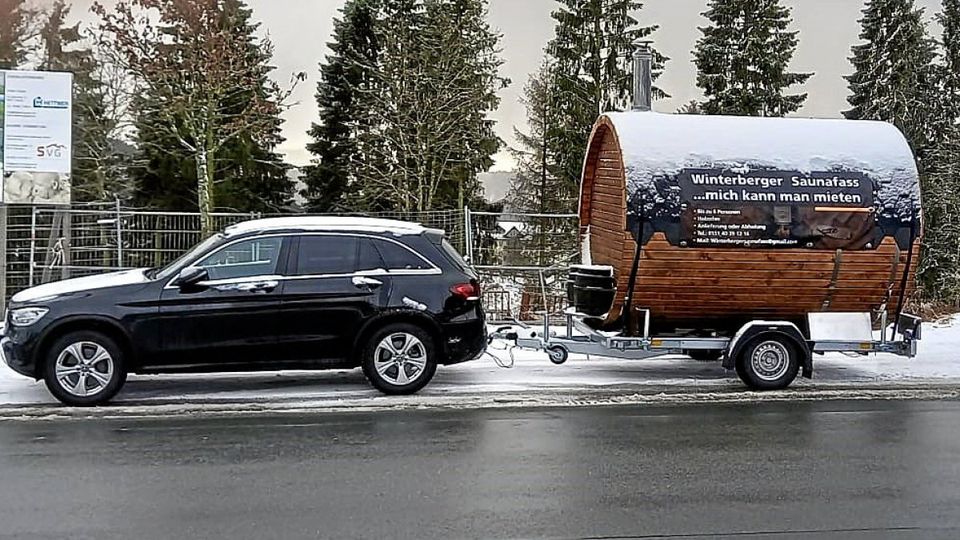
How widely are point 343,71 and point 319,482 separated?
33667 mm

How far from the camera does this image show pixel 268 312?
1009cm

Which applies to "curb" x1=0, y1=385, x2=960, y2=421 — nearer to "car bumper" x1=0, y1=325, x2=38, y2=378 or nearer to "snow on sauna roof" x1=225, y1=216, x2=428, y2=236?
"car bumper" x1=0, y1=325, x2=38, y2=378

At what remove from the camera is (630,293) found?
11.2 meters

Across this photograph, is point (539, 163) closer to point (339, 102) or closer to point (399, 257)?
point (339, 102)

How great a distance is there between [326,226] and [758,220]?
4.60 m

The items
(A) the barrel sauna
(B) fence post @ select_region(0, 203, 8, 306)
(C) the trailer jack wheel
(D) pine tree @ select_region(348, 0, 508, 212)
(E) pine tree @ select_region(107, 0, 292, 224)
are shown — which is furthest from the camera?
(D) pine tree @ select_region(348, 0, 508, 212)

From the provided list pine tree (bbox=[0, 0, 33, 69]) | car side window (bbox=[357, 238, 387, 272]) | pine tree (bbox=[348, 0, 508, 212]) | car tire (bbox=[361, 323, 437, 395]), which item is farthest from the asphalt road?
pine tree (bbox=[348, 0, 508, 212])

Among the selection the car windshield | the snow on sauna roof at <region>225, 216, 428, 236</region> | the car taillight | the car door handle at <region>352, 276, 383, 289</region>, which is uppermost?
the snow on sauna roof at <region>225, 216, 428, 236</region>

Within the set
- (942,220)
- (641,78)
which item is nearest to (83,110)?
(641,78)

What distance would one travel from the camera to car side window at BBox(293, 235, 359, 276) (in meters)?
10.4

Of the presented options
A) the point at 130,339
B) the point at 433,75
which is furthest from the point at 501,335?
the point at 433,75

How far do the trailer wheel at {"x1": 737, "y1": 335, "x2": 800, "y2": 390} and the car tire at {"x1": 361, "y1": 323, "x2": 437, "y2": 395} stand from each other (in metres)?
3.41

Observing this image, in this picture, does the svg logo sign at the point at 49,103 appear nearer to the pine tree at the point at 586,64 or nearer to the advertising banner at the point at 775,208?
the advertising banner at the point at 775,208

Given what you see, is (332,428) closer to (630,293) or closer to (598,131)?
(630,293)
